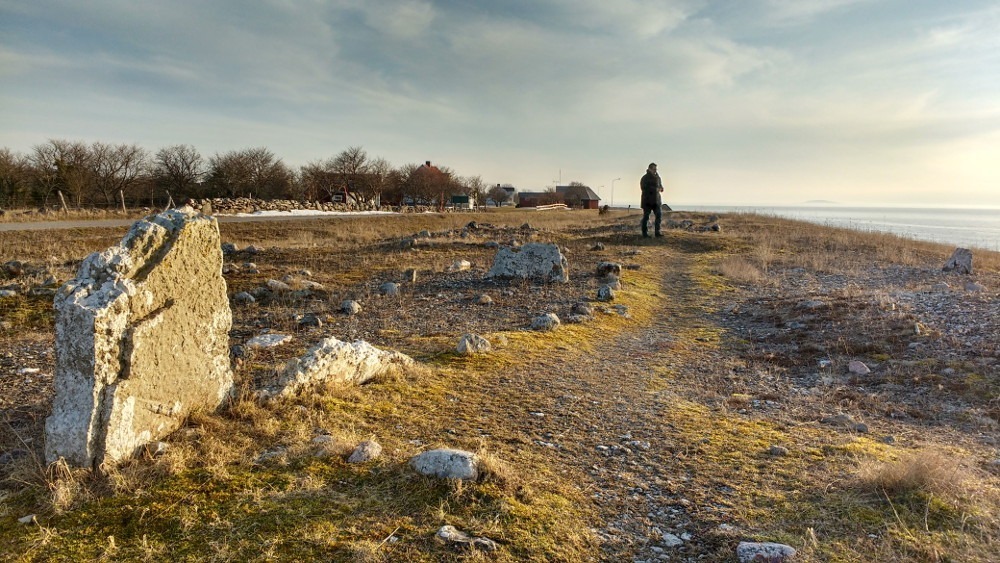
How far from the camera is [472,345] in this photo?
635 cm

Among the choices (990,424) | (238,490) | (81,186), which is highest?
(81,186)

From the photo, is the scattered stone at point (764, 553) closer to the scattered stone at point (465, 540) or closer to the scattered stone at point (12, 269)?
the scattered stone at point (465, 540)

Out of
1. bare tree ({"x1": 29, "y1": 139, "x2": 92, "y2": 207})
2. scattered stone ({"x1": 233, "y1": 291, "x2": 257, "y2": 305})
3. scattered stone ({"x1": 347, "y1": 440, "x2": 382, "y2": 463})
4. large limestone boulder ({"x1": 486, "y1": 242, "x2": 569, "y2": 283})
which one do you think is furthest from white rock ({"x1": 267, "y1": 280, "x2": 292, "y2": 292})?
bare tree ({"x1": 29, "y1": 139, "x2": 92, "y2": 207})

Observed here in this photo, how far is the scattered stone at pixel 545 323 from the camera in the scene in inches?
303

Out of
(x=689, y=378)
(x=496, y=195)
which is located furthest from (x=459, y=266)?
(x=496, y=195)

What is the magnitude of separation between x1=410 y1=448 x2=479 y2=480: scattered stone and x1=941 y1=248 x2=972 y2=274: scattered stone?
15.8 meters

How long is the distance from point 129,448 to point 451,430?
215cm

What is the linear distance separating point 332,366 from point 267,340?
1846 mm

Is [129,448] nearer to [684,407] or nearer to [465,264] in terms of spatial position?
[684,407]

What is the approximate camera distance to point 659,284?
42.6 feet

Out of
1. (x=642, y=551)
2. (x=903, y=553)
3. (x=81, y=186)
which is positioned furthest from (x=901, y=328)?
(x=81, y=186)

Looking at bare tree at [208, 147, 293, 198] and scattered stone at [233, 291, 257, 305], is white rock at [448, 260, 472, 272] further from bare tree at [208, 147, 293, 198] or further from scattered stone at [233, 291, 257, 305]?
bare tree at [208, 147, 293, 198]

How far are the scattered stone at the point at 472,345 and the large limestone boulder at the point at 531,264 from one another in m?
4.90

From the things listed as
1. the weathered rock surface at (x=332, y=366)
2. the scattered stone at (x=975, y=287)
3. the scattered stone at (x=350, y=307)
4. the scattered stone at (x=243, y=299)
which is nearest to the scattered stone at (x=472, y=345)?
the weathered rock surface at (x=332, y=366)
